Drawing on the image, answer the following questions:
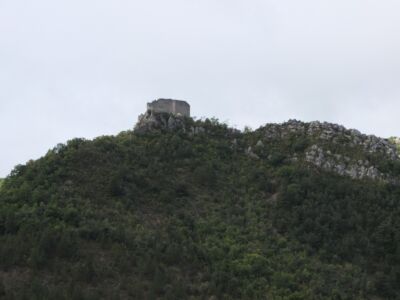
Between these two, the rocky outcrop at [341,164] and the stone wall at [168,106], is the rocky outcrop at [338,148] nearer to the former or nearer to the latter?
the rocky outcrop at [341,164]

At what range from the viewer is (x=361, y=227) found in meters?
46.9

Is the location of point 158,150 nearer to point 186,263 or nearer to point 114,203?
point 114,203

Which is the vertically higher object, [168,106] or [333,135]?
[168,106]

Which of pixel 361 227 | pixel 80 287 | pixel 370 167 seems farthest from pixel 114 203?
pixel 370 167

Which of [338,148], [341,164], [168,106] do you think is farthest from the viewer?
[168,106]

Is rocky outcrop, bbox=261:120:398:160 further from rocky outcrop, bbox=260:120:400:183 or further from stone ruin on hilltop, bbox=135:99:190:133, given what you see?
stone ruin on hilltop, bbox=135:99:190:133

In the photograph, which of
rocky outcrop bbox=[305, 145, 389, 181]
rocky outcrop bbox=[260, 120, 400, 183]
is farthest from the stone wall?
rocky outcrop bbox=[305, 145, 389, 181]

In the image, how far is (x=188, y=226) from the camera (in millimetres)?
46250

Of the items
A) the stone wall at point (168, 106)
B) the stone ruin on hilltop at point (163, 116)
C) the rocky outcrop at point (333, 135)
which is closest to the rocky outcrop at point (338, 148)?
the rocky outcrop at point (333, 135)

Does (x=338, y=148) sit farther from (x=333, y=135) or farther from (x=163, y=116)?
(x=163, y=116)

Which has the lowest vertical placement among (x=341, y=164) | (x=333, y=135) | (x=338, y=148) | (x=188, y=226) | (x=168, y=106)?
(x=188, y=226)

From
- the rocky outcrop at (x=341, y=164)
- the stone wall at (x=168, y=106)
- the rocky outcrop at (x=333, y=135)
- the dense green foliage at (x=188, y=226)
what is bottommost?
the dense green foliage at (x=188, y=226)

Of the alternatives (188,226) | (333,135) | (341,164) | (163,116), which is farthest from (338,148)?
(188,226)

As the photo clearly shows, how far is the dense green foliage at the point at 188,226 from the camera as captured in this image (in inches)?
1531
